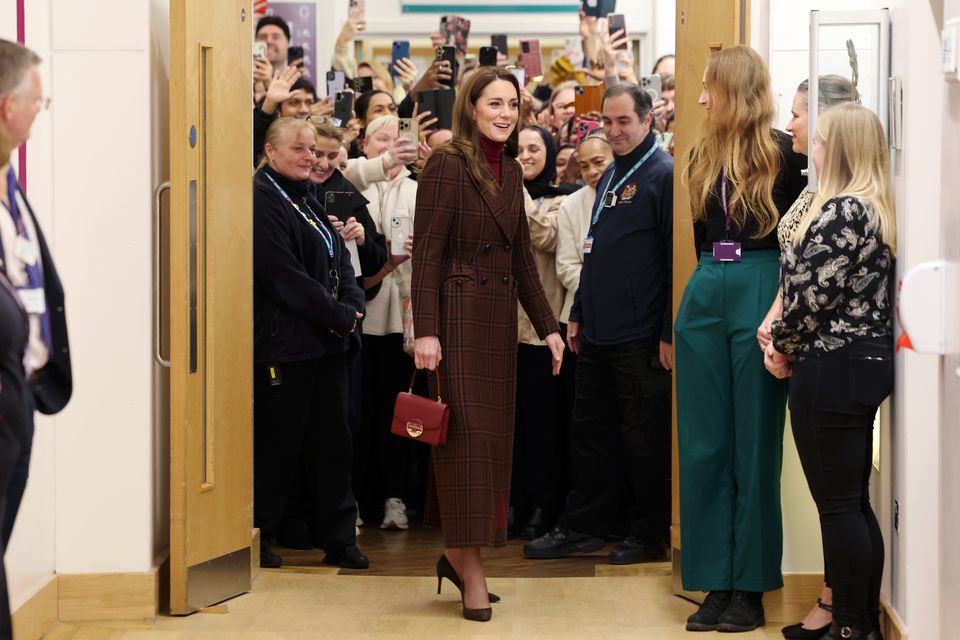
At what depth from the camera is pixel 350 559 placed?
15.9ft

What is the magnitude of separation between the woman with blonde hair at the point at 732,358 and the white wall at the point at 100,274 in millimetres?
1616

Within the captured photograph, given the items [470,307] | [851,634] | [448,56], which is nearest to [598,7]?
[448,56]

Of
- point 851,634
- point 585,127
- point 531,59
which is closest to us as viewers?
point 851,634

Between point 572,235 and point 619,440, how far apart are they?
32.3 inches

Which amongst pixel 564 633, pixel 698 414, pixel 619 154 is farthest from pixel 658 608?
pixel 619 154

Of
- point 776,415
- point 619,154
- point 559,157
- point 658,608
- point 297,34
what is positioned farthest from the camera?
point 297,34

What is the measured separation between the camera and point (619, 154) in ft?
16.0

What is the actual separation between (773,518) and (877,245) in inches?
36.8

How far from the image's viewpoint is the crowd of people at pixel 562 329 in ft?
11.4

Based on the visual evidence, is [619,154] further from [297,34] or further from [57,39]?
[297,34]

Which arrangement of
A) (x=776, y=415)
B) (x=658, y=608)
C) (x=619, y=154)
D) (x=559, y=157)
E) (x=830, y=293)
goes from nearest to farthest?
(x=830, y=293), (x=776, y=415), (x=658, y=608), (x=619, y=154), (x=559, y=157)

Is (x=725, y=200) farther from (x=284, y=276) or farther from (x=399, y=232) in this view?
(x=399, y=232)

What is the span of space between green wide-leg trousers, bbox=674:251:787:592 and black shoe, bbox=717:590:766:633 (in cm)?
4

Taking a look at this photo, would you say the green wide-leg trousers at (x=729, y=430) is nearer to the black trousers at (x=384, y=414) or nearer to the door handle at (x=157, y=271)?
the door handle at (x=157, y=271)
